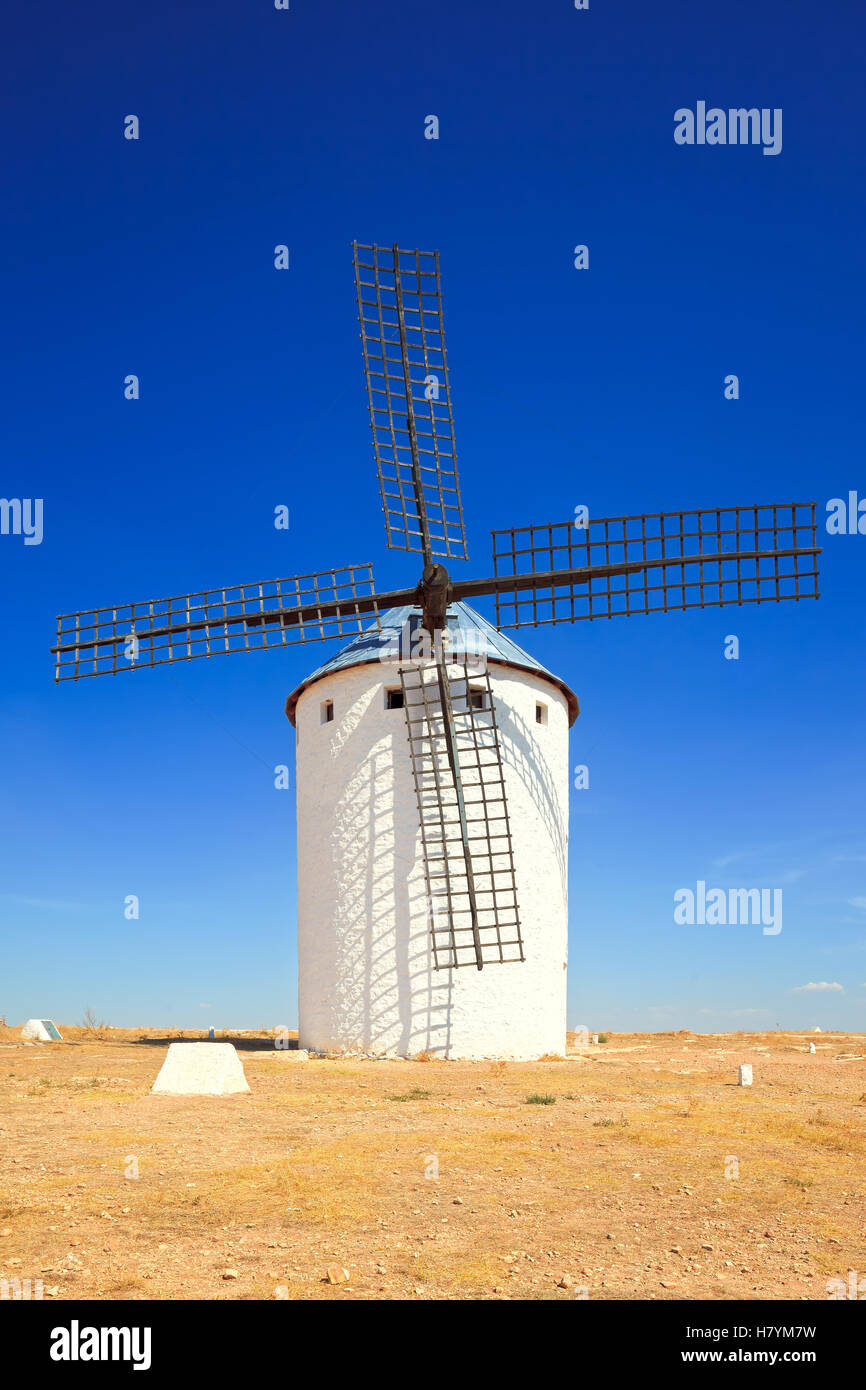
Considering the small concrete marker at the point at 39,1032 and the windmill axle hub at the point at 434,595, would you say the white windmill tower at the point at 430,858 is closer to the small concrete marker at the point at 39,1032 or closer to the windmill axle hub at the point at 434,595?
the windmill axle hub at the point at 434,595

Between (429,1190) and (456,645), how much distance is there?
12.1 m

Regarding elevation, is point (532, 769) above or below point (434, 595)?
below

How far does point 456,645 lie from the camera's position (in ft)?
63.0

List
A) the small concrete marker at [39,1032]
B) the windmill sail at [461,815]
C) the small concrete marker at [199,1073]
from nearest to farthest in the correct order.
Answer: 1. the small concrete marker at [199,1073]
2. the windmill sail at [461,815]
3. the small concrete marker at [39,1032]

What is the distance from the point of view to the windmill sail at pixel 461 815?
18.0m

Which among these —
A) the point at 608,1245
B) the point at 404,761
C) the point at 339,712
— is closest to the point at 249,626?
the point at 339,712

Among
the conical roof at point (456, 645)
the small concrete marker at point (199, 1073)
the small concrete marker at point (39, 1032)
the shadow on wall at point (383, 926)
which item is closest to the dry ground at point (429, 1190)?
the small concrete marker at point (199, 1073)

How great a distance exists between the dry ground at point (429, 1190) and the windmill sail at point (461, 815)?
361 centimetres

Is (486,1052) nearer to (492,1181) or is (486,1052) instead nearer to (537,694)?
(537,694)

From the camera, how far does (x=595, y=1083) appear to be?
15.3 metres

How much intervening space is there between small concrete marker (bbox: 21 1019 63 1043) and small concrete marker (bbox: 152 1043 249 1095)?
11680 millimetres

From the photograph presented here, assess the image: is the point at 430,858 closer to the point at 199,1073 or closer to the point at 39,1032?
the point at 199,1073

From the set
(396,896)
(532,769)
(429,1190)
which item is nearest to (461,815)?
(396,896)
